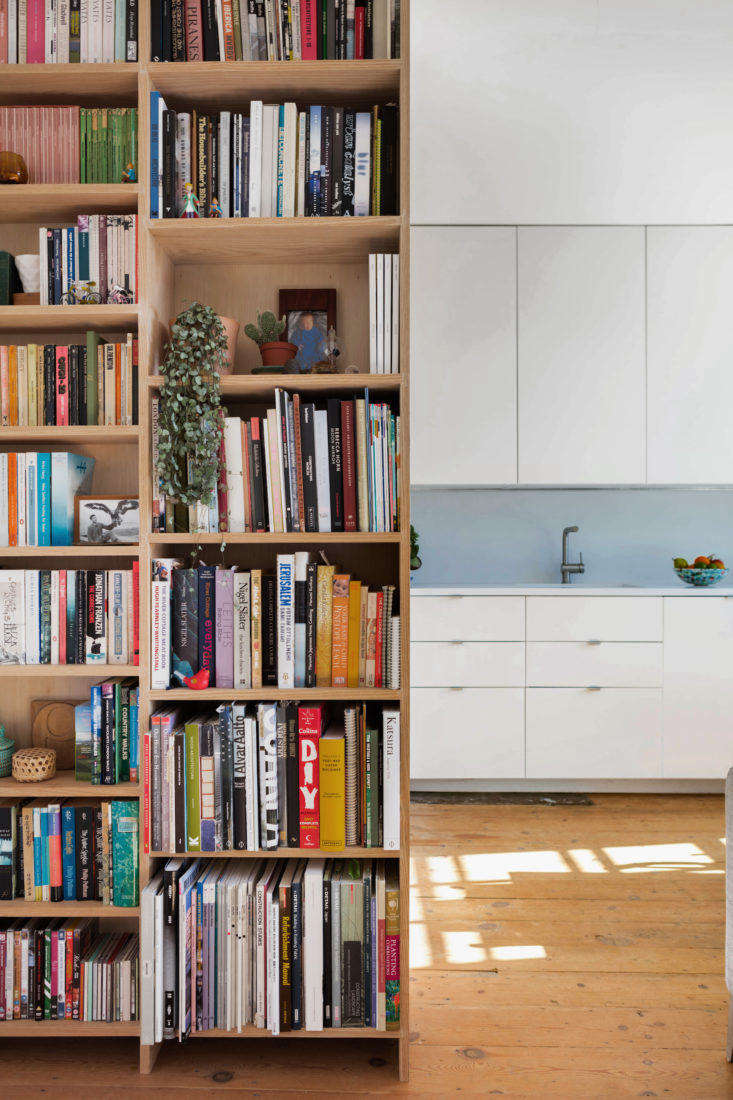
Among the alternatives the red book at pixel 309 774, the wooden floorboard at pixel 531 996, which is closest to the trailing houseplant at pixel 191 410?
the red book at pixel 309 774

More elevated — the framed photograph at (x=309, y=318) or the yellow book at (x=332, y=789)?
the framed photograph at (x=309, y=318)

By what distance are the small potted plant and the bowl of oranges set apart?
2512 millimetres

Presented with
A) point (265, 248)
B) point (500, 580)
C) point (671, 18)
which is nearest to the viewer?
point (265, 248)

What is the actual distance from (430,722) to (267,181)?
235 centimetres

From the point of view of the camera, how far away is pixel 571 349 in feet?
11.4

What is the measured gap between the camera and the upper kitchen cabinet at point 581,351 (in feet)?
11.4

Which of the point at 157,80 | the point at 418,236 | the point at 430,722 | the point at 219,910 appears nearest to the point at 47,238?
the point at 157,80

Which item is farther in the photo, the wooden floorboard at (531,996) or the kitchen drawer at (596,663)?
the kitchen drawer at (596,663)

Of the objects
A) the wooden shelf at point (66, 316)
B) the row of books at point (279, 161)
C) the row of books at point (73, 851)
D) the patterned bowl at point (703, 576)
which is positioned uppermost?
the row of books at point (279, 161)

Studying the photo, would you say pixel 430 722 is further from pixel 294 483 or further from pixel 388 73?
pixel 388 73

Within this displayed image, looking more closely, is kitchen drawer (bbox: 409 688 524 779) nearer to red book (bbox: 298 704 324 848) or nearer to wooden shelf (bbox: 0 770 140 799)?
red book (bbox: 298 704 324 848)

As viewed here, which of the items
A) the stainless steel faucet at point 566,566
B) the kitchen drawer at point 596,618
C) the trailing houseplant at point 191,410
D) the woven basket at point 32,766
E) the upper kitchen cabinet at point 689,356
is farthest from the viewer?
the stainless steel faucet at point 566,566

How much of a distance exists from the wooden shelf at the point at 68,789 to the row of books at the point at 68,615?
271 mm

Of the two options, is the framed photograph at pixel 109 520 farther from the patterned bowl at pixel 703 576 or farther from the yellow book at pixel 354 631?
the patterned bowl at pixel 703 576
